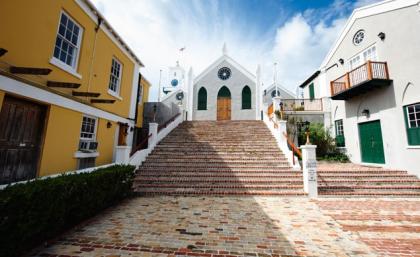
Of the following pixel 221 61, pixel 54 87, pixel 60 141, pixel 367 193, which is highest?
pixel 221 61

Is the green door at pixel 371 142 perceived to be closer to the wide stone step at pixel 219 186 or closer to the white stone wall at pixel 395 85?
the white stone wall at pixel 395 85

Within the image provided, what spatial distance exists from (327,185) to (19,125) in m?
10.1

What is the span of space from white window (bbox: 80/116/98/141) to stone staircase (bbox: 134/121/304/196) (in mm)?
2425

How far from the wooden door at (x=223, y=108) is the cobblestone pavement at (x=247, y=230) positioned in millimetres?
12705

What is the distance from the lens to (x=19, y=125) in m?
4.76

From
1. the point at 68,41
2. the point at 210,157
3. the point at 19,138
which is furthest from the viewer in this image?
the point at 210,157

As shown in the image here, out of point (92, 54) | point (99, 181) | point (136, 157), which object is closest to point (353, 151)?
point (136, 157)

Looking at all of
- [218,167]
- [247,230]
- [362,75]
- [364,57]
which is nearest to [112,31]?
[218,167]

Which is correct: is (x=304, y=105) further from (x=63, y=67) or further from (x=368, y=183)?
(x=63, y=67)

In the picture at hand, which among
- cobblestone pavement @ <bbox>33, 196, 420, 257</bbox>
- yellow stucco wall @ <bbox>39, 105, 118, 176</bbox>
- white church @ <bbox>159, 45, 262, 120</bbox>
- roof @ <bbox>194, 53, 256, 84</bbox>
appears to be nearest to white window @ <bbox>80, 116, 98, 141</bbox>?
yellow stucco wall @ <bbox>39, 105, 118, 176</bbox>

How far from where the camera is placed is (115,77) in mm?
8695

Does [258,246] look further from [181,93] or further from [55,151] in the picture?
[181,93]

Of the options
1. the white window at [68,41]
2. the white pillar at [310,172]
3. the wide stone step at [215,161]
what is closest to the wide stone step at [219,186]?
the white pillar at [310,172]

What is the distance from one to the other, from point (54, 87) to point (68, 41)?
177cm
